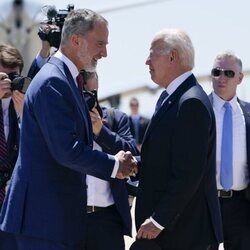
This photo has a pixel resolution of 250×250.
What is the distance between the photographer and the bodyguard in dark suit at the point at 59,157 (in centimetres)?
396

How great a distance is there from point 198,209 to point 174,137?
42 cm

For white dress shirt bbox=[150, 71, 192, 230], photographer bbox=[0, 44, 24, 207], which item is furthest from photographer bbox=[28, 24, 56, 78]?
white dress shirt bbox=[150, 71, 192, 230]

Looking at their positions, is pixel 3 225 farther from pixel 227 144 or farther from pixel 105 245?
pixel 227 144

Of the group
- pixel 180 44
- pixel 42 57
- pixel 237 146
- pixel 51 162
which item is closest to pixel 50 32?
pixel 42 57

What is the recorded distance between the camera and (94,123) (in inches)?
187

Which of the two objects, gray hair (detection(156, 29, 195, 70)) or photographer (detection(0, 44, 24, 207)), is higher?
gray hair (detection(156, 29, 195, 70))

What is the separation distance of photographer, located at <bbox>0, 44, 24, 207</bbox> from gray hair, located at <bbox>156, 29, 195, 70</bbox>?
1.09 m

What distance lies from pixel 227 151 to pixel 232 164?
105 mm

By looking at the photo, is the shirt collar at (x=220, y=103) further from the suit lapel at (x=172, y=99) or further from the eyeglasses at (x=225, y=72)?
the suit lapel at (x=172, y=99)

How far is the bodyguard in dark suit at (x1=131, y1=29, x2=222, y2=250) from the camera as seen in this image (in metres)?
4.08

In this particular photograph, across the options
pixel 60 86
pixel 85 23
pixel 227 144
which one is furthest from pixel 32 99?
pixel 227 144

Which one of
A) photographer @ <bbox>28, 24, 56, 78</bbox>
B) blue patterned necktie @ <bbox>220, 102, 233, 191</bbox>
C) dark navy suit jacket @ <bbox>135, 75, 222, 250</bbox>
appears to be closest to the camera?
dark navy suit jacket @ <bbox>135, 75, 222, 250</bbox>

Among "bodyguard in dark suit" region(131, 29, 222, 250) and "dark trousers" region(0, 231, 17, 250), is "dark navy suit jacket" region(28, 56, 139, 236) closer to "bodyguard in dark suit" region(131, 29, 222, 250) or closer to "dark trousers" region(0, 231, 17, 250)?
"bodyguard in dark suit" region(131, 29, 222, 250)

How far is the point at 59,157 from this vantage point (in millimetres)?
3945
